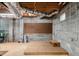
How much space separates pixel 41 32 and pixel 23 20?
1757 millimetres

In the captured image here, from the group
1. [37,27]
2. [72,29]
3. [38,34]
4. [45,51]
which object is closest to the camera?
[72,29]

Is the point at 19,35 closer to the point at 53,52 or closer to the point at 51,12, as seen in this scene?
the point at 51,12

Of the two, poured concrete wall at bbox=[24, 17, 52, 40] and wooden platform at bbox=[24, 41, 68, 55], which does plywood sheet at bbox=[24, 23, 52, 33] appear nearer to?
poured concrete wall at bbox=[24, 17, 52, 40]

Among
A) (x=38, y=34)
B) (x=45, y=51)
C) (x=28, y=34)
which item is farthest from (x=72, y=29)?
(x=28, y=34)

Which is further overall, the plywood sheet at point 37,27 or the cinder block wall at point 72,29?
the plywood sheet at point 37,27

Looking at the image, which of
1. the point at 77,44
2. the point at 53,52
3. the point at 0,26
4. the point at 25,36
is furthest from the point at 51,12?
the point at 0,26

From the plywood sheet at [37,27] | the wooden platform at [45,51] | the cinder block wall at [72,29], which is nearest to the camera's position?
the cinder block wall at [72,29]

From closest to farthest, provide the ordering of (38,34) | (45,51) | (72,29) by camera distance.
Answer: (72,29) → (45,51) → (38,34)

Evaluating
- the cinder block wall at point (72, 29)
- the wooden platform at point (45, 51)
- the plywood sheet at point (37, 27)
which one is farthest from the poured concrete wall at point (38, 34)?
the cinder block wall at point (72, 29)

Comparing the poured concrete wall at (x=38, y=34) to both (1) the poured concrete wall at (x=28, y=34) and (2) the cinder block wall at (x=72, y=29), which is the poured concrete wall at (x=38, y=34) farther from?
(2) the cinder block wall at (x=72, y=29)

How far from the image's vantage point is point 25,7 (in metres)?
6.18

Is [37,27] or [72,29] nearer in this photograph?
[72,29]

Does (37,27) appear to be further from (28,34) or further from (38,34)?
(28,34)

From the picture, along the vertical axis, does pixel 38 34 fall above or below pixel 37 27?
below
